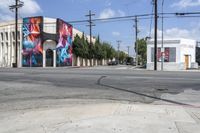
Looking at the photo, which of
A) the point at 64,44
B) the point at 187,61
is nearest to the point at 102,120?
the point at 187,61

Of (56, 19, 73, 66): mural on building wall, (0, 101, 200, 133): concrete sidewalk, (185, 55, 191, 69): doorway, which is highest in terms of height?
(56, 19, 73, 66): mural on building wall

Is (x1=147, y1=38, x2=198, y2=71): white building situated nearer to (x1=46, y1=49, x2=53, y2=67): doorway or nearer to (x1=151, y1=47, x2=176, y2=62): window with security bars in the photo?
(x1=151, y1=47, x2=176, y2=62): window with security bars

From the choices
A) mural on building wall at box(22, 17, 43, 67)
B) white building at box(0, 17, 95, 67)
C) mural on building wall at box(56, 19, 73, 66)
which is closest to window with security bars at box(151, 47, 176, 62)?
mural on building wall at box(56, 19, 73, 66)

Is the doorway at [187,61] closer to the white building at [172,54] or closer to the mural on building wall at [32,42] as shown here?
the white building at [172,54]

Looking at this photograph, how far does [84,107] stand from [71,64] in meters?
58.0

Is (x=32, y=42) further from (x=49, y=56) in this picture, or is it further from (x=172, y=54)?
(x=172, y=54)

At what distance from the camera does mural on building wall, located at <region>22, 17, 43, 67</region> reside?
6350 cm

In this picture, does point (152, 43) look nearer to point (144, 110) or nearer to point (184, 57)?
point (184, 57)

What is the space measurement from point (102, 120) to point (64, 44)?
57.6 metres

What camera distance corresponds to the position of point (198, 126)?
8.57 metres

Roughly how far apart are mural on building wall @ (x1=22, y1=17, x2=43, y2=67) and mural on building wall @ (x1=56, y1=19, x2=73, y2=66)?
10.2ft

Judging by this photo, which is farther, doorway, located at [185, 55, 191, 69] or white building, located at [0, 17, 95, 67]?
white building, located at [0, 17, 95, 67]

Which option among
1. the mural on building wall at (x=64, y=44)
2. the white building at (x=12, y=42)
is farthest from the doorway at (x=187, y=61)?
the white building at (x=12, y=42)

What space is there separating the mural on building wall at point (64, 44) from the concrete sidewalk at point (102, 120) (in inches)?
2082
